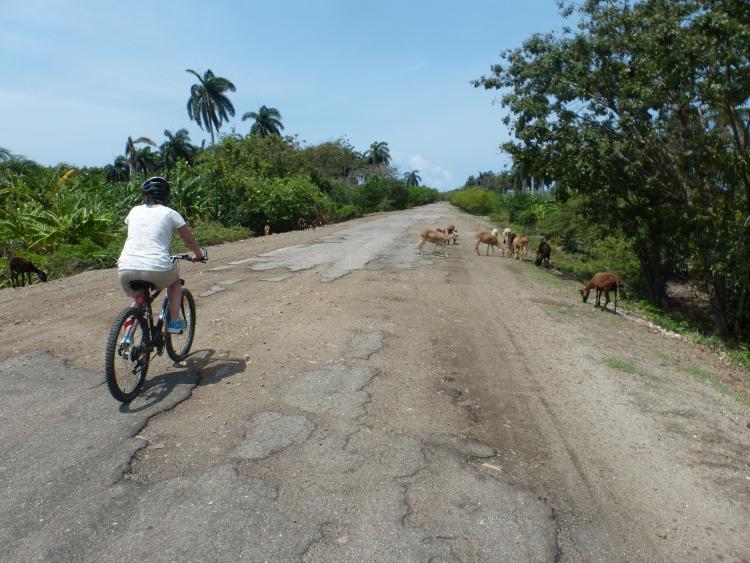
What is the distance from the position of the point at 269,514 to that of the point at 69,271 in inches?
→ 523

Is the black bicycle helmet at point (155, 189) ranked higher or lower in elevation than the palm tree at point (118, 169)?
lower

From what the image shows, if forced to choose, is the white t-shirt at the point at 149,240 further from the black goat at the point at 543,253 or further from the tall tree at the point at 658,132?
the black goat at the point at 543,253

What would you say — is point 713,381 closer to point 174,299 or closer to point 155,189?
point 174,299

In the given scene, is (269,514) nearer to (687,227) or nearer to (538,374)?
(538,374)

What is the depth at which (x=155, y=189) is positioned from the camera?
480cm

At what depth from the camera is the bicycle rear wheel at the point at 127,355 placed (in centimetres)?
423

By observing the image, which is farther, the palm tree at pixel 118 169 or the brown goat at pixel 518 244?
the palm tree at pixel 118 169

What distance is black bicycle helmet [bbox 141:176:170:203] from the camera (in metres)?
4.79

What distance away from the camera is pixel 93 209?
17.2 metres

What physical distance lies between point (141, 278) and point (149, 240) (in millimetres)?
342

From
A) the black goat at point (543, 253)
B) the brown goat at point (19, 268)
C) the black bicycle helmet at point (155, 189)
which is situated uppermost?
the black bicycle helmet at point (155, 189)

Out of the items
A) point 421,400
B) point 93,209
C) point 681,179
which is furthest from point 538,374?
point 93,209

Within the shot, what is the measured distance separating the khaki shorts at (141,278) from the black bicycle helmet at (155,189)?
2.38ft

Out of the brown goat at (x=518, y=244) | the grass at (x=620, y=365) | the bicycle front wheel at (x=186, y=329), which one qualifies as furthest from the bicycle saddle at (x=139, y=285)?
the brown goat at (x=518, y=244)
